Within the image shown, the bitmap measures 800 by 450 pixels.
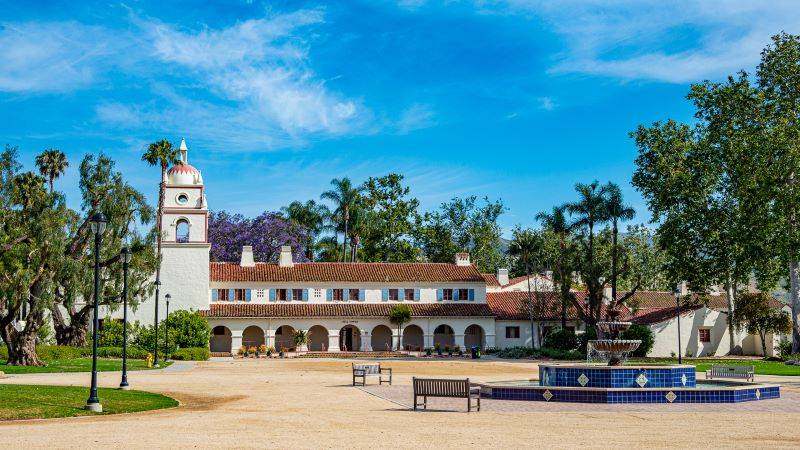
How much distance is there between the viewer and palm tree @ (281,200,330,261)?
290 ft

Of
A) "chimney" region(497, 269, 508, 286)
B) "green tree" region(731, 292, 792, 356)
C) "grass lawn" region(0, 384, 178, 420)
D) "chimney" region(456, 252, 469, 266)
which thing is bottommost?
"grass lawn" region(0, 384, 178, 420)

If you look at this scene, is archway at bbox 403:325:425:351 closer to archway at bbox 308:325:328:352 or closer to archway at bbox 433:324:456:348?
archway at bbox 433:324:456:348

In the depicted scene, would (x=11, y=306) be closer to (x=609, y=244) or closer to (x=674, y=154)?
(x=674, y=154)

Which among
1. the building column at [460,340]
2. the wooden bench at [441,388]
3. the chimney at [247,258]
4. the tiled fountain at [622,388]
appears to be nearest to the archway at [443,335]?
the building column at [460,340]

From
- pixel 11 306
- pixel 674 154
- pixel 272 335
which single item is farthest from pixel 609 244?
pixel 11 306

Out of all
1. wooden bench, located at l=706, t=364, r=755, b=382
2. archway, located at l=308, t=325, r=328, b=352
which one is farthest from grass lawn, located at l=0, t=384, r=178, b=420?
archway, located at l=308, t=325, r=328, b=352

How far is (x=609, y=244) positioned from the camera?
72125mm

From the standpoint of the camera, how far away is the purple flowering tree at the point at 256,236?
3307 inches

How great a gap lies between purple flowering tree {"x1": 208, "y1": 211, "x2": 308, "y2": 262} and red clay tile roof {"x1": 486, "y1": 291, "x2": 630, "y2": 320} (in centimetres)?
2435

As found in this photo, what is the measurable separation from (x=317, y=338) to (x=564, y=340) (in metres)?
19.5

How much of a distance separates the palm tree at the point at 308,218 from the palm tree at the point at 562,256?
31.9 metres

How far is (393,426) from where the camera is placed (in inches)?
618

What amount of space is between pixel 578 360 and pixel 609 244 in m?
23.9

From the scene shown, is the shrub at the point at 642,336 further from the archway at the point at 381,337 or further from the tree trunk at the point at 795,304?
the archway at the point at 381,337
